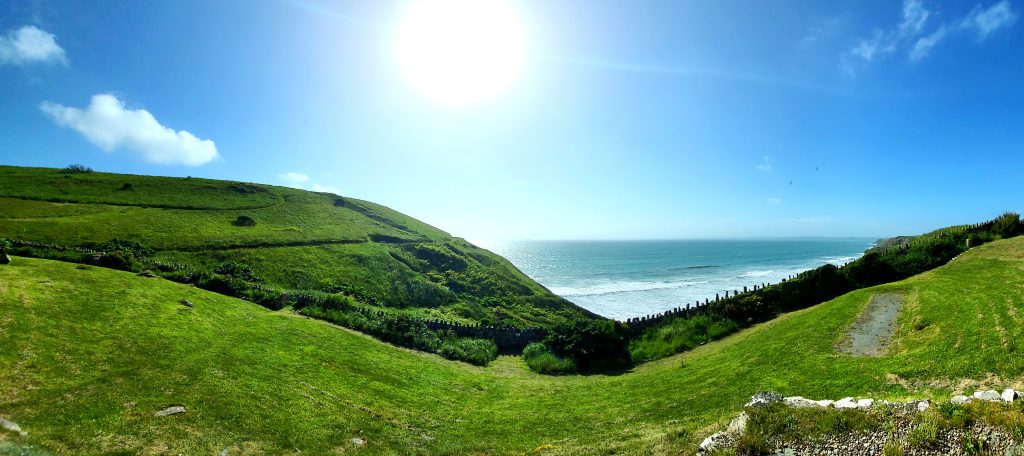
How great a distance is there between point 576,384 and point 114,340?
17973 millimetres

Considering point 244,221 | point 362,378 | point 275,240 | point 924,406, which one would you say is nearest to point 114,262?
point 362,378

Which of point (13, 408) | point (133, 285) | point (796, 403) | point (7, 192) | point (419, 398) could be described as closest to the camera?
point (13, 408)

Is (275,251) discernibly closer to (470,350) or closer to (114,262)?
(114,262)

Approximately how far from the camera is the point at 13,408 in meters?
8.93

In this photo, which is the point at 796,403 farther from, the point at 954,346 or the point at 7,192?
the point at 7,192

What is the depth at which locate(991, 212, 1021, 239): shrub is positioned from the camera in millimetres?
28819

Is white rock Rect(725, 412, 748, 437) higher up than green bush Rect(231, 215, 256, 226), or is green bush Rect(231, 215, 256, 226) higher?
green bush Rect(231, 215, 256, 226)

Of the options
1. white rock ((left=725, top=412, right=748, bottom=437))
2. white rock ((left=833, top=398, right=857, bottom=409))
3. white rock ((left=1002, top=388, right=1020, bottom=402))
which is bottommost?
white rock ((left=725, top=412, right=748, bottom=437))

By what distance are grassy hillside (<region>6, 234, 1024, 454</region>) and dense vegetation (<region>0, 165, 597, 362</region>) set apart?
5179mm

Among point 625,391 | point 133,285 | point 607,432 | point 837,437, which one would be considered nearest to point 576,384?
point 625,391

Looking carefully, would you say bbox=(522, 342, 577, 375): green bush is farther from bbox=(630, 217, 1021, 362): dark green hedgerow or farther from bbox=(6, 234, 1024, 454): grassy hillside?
bbox=(630, 217, 1021, 362): dark green hedgerow

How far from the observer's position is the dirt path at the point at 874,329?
1522 centimetres

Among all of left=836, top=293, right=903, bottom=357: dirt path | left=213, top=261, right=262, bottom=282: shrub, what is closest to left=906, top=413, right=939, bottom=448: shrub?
left=836, top=293, right=903, bottom=357: dirt path

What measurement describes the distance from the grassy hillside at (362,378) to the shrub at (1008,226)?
39.2 ft
